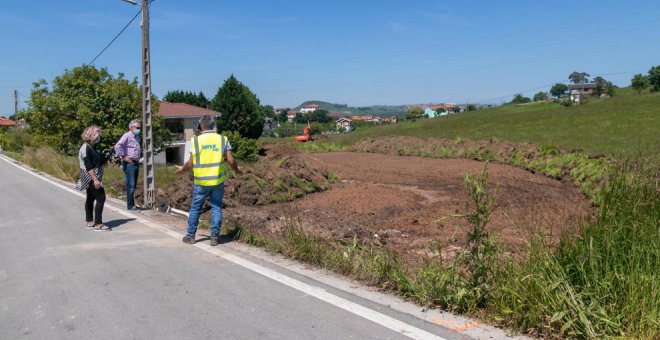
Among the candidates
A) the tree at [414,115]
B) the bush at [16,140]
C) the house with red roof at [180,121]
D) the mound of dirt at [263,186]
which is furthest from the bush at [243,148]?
the tree at [414,115]

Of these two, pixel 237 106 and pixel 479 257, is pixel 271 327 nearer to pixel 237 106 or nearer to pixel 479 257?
pixel 479 257

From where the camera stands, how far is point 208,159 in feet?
24.2

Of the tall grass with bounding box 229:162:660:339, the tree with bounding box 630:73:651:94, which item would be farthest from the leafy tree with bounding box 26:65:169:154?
the tree with bounding box 630:73:651:94

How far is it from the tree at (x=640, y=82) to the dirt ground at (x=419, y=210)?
59.5 m

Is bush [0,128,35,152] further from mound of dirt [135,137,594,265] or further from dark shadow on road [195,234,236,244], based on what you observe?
dark shadow on road [195,234,236,244]

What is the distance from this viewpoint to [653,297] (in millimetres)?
3885

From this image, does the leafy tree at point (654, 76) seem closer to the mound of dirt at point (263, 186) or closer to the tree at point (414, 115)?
the tree at point (414, 115)

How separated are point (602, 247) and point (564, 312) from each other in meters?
0.78

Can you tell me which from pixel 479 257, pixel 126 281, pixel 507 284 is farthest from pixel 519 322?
pixel 126 281

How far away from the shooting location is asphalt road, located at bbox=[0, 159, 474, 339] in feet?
14.4

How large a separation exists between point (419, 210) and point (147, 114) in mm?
6181

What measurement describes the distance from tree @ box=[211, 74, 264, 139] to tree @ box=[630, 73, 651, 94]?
51.6 meters

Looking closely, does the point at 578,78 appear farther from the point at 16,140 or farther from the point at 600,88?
the point at 16,140

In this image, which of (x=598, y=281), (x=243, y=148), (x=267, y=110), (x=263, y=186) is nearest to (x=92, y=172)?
(x=263, y=186)
